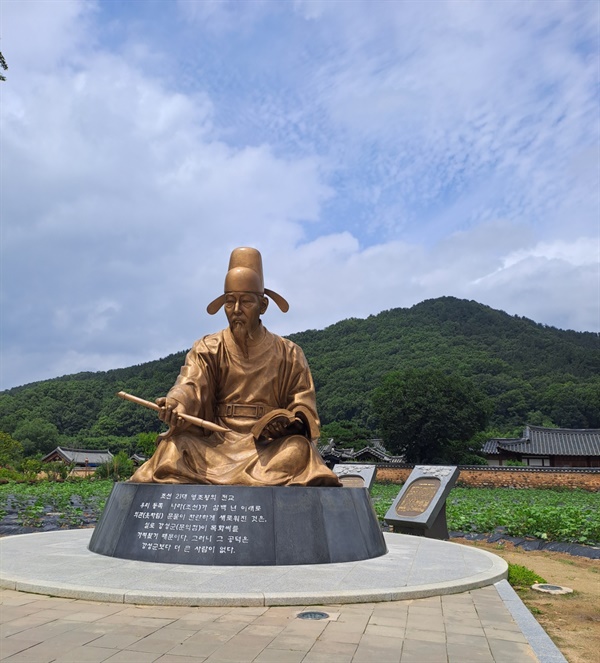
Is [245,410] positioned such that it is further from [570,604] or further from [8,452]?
[8,452]

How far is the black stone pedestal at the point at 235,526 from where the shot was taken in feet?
20.0

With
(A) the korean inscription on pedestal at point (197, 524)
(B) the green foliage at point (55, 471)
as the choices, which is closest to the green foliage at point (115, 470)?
(B) the green foliage at point (55, 471)

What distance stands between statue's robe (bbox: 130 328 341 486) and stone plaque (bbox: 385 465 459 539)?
3.98 m

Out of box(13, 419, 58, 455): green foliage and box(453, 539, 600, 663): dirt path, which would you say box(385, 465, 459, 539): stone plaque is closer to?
box(453, 539, 600, 663): dirt path

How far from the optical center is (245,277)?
7.70 metres

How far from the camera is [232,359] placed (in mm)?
7871

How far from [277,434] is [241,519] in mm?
1298

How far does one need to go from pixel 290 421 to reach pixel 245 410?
802mm

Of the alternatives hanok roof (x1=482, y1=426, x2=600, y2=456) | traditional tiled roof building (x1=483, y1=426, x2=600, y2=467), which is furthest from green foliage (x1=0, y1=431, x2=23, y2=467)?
hanok roof (x1=482, y1=426, x2=600, y2=456)

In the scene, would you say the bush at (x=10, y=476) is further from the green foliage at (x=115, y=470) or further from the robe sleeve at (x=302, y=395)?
the robe sleeve at (x=302, y=395)

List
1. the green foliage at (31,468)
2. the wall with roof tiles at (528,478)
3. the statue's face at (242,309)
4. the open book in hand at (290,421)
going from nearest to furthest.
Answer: the open book in hand at (290,421) < the statue's face at (242,309) < the wall with roof tiles at (528,478) < the green foliage at (31,468)

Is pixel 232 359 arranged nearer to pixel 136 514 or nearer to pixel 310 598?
pixel 136 514

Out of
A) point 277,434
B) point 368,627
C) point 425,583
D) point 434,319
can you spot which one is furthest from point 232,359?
point 434,319

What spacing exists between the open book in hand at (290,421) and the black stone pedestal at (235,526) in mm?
875
